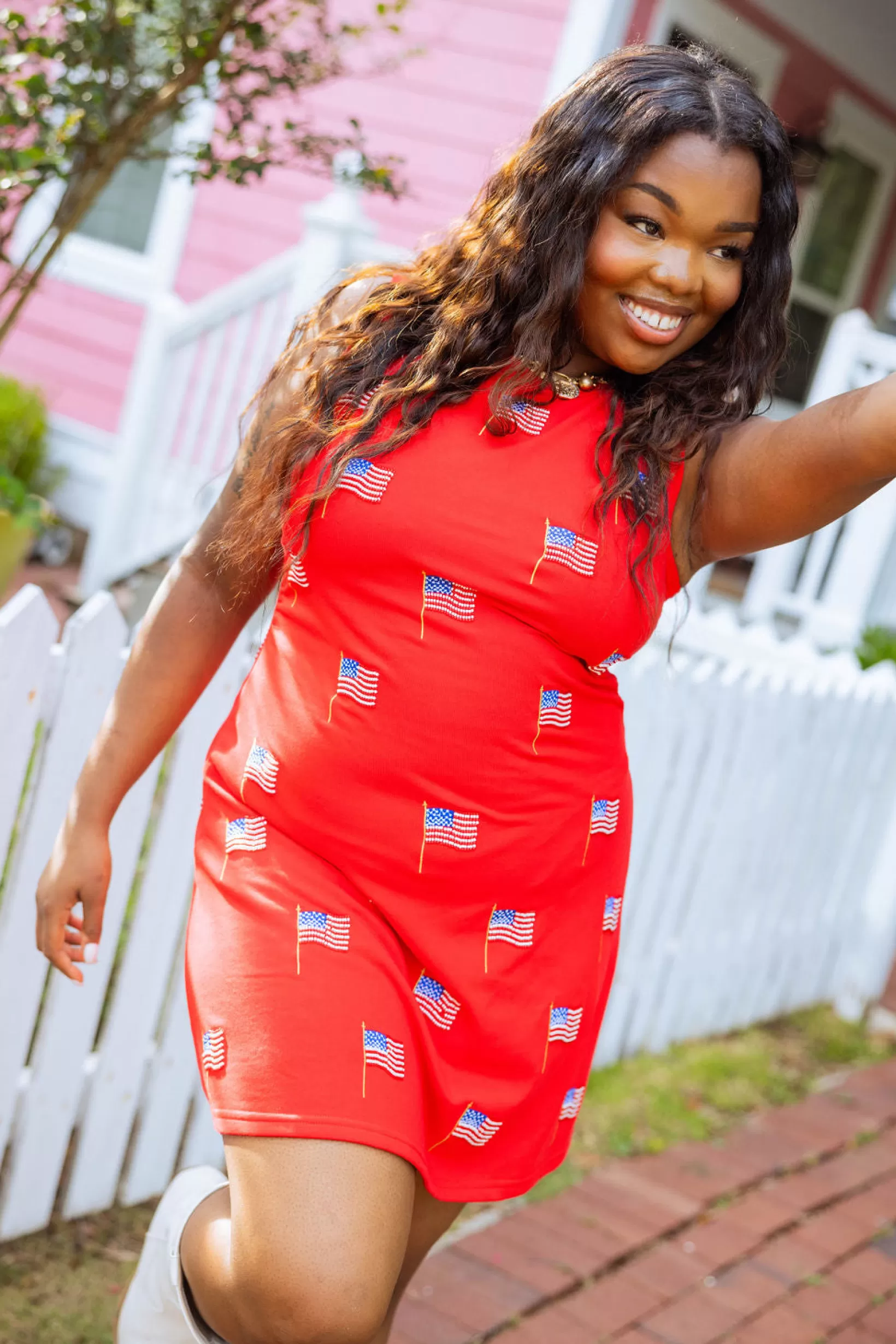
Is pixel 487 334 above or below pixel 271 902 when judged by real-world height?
above

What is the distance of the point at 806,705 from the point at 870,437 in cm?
280

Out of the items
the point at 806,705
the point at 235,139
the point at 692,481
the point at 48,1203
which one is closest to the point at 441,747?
the point at 692,481

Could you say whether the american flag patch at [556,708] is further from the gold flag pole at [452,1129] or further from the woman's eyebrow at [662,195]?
the woman's eyebrow at [662,195]

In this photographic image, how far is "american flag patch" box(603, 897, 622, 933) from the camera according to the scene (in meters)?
2.04

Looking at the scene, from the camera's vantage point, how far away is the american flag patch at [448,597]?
5.86 ft

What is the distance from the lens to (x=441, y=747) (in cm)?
181

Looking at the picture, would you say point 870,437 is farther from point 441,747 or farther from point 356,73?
point 356,73

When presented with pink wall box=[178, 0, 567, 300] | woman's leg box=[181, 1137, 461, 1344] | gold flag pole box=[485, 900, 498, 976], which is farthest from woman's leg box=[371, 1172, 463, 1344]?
pink wall box=[178, 0, 567, 300]

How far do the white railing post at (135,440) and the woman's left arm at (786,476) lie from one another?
508cm

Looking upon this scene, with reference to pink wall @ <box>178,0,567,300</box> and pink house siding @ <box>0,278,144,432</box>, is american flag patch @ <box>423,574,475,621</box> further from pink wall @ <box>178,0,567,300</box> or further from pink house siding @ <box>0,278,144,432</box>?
pink house siding @ <box>0,278,144,432</box>

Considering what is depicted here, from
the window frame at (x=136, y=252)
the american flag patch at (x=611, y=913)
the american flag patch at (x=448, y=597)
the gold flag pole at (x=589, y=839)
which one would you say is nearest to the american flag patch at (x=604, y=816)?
the gold flag pole at (x=589, y=839)

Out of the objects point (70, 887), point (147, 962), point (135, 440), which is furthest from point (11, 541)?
point (70, 887)

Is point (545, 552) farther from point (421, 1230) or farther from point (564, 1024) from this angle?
point (421, 1230)

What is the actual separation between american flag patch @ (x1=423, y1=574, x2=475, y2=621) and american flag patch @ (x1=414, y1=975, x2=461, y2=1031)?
18.6 inches
